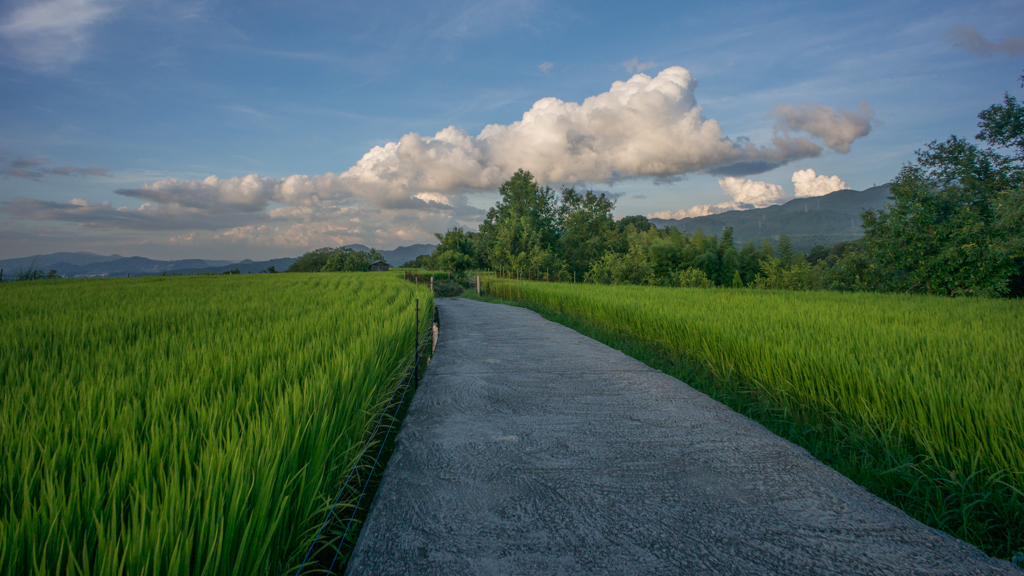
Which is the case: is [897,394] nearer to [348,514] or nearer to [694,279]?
[348,514]

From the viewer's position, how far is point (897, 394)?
268 cm

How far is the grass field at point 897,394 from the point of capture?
2.11 m

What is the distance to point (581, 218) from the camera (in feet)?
156

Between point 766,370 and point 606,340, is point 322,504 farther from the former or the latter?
point 606,340

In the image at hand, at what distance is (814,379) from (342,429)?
360 centimetres

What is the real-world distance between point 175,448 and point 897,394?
3.97 metres

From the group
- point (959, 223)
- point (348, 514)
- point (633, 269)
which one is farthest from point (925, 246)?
point (348, 514)

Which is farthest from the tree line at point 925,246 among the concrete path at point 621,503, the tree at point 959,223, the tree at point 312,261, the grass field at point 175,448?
the tree at point 312,261

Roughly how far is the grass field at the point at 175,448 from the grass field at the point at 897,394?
3116 millimetres

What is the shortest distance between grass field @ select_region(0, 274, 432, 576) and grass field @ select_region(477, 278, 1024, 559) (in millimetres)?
Answer: 3116

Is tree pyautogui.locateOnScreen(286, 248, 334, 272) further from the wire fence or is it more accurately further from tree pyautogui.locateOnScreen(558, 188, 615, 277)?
the wire fence

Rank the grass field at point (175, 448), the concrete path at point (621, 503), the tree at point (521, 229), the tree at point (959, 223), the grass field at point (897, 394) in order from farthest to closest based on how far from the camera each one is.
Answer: the tree at point (521, 229) < the tree at point (959, 223) < the grass field at point (897, 394) < the concrete path at point (621, 503) < the grass field at point (175, 448)

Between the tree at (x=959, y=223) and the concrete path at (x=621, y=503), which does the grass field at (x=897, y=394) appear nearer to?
the concrete path at (x=621, y=503)

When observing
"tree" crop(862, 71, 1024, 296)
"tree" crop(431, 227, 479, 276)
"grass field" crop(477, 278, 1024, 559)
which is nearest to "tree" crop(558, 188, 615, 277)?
"tree" crop(431, 227, 479, 276)
